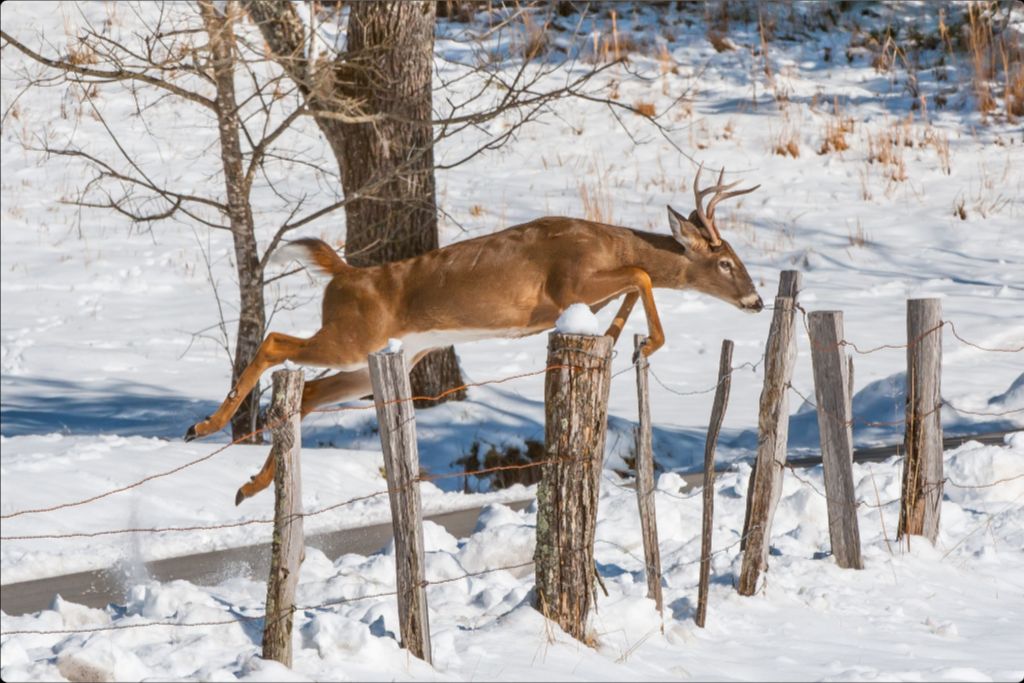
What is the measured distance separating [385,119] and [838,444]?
4.54 metres

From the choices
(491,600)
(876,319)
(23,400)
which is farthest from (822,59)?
(491,600)

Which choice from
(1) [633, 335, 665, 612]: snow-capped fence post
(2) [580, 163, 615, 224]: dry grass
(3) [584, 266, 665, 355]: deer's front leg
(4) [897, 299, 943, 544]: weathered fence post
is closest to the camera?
(3) [584, 266, 665, 355]: deer's front leg

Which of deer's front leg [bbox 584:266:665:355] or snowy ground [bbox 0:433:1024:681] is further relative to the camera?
deer's front leg [bbox 584:266:665:355]

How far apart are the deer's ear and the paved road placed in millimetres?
3356

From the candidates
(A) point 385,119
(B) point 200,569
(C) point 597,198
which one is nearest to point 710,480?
(B) point 200,569

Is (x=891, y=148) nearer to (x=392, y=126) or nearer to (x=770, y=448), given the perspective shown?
(x=392, y=126)

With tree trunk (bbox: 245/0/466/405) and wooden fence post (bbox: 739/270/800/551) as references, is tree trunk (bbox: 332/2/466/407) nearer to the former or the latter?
tree trunk (bbox: 245/0/466/405)

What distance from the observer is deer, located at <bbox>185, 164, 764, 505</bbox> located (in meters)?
5.07

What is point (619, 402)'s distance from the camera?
11.9 meters

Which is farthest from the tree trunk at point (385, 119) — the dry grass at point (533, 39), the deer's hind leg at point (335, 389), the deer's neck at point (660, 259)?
the deer's neck at point (660, 259)

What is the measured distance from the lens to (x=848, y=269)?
14.0 meters

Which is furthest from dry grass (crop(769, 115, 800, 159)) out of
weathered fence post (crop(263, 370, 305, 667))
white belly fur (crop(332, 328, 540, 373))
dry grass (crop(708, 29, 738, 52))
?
weathered fence post (crop(263, 370, 305, 667))

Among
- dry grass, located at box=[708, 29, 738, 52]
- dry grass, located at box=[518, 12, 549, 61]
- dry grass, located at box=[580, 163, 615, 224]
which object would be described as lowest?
dry grass, located at box=[580, 163, 615, 224]

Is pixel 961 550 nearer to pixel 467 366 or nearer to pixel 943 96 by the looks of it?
pixel 467 366
